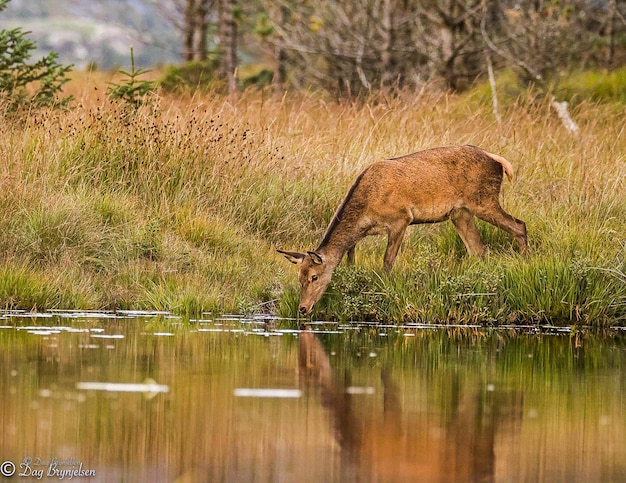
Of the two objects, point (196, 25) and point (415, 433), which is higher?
point (415, 433)

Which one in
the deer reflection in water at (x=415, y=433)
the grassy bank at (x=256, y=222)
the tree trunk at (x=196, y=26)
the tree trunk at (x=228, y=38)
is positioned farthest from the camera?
the tree trunk at (x=196, y=26)

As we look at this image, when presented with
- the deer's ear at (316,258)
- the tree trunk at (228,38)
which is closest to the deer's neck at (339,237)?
the deer's ear at (316,258)

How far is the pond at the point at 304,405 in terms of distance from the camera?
572 centimetres

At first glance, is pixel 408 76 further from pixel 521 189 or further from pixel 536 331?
pixel 536 331

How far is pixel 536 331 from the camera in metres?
11.1

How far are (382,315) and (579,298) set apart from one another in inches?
70.7

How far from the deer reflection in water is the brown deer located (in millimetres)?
4115

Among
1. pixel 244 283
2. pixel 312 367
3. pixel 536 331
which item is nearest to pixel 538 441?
pixel 312 367

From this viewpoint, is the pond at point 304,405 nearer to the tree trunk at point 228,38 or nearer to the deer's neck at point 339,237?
the deer's neck at point 339,237

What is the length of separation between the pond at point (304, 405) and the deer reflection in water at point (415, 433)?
12 mm

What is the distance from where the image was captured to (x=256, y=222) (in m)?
14.6

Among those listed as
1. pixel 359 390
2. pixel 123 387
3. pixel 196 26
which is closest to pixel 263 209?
pixel 359 390

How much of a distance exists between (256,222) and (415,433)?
831 cm

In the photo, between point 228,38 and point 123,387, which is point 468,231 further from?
point 228,38
